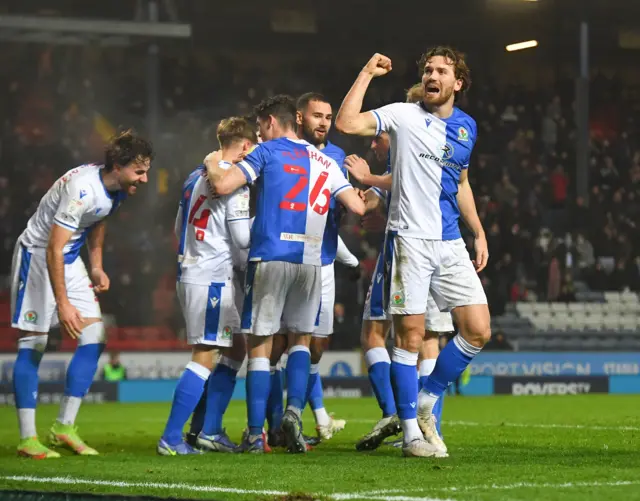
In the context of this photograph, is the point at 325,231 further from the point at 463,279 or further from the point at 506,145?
the point at 506,145

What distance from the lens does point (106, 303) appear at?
19922mm

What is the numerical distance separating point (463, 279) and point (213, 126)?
1712cm

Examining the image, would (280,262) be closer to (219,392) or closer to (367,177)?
(367,177)

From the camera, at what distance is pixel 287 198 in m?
7.30

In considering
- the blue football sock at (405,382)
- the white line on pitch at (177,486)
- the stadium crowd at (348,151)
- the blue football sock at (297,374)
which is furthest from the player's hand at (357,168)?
the stadium crowd at (348,151)

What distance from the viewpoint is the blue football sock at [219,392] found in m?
7.70

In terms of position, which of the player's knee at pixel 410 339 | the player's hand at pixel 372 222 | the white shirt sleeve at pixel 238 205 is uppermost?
the white shirt sleeve at pixel 238 205

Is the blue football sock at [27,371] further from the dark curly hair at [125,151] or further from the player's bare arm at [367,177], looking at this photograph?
the player's bare arm at [367,177]

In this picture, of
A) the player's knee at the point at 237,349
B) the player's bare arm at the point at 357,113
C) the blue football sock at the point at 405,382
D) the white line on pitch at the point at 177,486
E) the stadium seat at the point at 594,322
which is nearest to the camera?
the white line on pitch at the point at 177,486

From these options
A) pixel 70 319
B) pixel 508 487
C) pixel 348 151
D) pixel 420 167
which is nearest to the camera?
pixel 508 487

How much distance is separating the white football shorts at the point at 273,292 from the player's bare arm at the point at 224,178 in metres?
0.50

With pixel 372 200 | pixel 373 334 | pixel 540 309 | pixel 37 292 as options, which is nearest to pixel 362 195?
pixel 372 200

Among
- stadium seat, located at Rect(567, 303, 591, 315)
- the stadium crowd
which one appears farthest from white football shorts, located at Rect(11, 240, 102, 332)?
stadium seat, located at Rect(567, 303, 591, 315)

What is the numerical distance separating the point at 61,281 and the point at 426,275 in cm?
216
